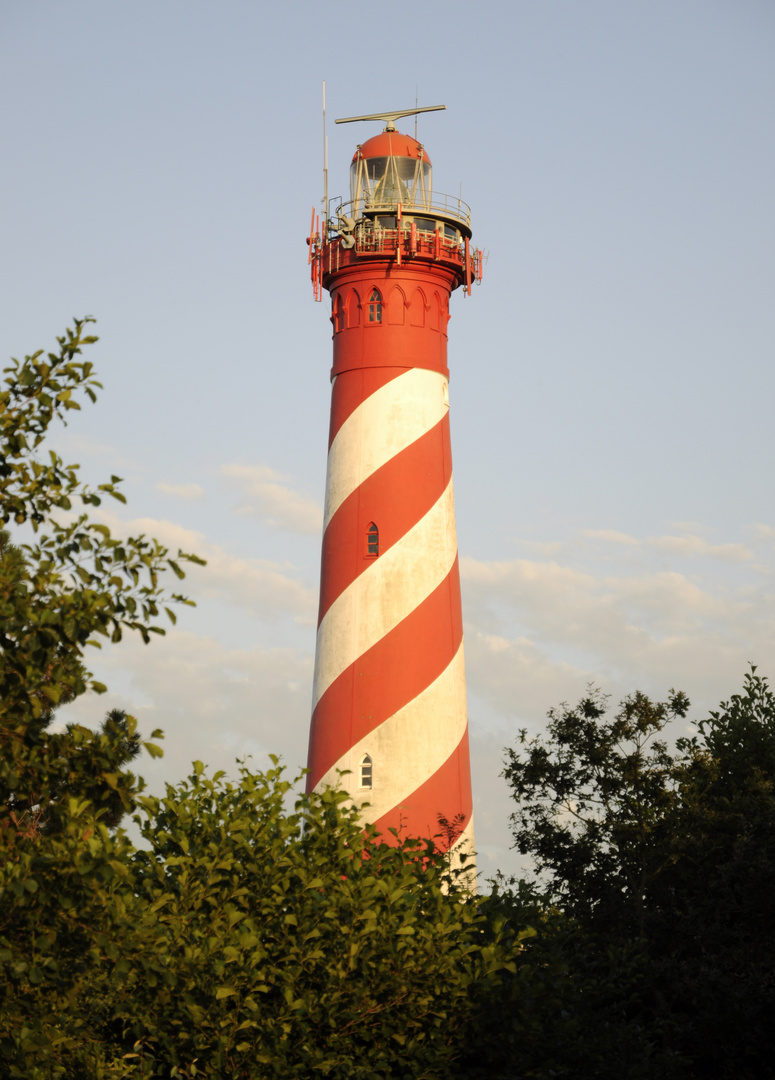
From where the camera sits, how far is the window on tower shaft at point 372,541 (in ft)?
91.1

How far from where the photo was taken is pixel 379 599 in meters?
27.6

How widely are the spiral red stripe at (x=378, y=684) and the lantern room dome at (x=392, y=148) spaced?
1131cm

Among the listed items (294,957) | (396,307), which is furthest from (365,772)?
(294,957)

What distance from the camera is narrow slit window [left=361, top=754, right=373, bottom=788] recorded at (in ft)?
88.3

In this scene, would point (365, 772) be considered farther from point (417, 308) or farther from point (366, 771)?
point (417, 308)

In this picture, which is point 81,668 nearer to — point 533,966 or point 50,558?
point 50,558

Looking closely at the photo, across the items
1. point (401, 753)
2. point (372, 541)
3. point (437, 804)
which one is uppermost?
point (372, 541)

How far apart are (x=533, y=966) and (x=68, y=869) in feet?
29.3

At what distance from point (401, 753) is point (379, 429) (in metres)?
7.35

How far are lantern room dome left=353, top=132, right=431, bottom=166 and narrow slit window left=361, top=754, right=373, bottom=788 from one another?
1484 cm

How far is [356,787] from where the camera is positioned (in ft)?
88.4

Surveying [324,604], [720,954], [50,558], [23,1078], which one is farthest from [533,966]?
[324,604]

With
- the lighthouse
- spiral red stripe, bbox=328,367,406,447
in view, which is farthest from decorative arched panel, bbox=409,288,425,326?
spiral red stripe, bbox=328,367,406,447

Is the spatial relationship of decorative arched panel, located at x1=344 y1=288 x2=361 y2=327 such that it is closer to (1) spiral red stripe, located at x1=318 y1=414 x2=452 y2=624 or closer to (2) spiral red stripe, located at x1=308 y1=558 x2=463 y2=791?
(1) spiral red stripe, located at x1=318 y1=414 x2=452 y2=624
